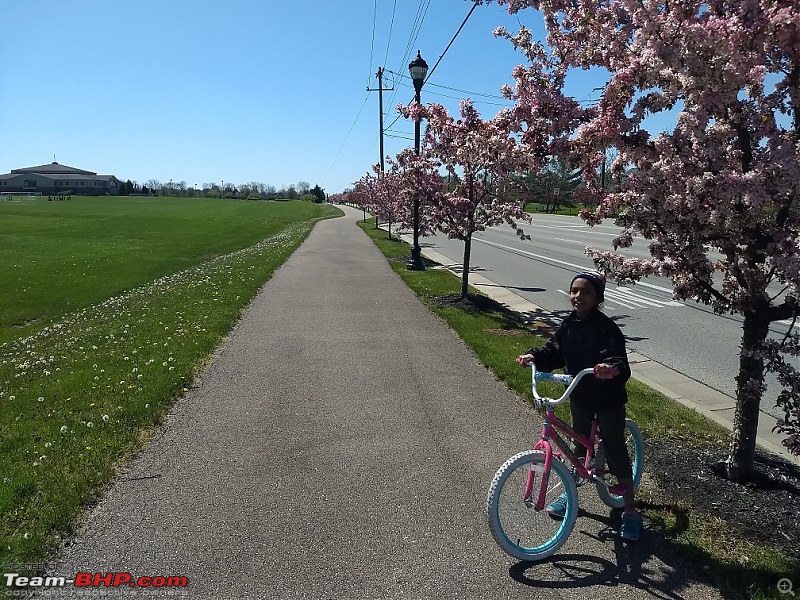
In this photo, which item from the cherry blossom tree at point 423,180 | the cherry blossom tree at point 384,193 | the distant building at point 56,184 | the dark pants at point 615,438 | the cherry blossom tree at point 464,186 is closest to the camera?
the dark pants at point 615,438

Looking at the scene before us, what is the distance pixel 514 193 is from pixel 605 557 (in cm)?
926

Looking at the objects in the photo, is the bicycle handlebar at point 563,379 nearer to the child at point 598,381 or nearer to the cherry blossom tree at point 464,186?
the child at point 598,381

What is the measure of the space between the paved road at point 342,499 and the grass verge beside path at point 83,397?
246mm

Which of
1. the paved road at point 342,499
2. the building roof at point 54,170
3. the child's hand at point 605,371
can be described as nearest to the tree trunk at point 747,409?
the paved road at point 342,499

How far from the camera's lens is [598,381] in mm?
3680

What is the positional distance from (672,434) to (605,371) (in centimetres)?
243

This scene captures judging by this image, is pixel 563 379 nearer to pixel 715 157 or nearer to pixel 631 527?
pixel 631 527

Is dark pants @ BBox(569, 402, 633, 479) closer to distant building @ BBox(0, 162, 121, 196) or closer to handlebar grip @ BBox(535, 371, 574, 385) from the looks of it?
handlebar grip @ BBox(535, 371, 574, 385)

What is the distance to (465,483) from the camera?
4.39 meters

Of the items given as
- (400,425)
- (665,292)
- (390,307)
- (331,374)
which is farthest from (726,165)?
(665,292)

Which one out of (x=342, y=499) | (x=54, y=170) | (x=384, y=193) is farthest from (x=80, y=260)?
(x=54, y=170)

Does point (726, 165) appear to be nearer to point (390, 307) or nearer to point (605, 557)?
point (605, 557)

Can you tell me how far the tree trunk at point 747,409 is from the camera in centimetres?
412

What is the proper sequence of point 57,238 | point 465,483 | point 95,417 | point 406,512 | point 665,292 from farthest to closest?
point 57,238, point 665,292, point 95,417, point 465,483, point 406,512
